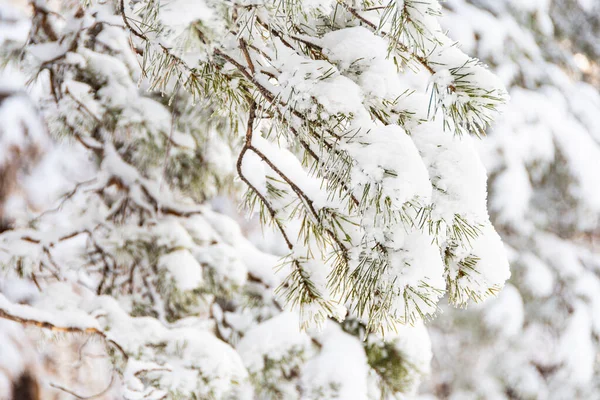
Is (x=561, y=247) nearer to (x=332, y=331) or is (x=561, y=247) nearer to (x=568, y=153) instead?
(x=568, y=153)

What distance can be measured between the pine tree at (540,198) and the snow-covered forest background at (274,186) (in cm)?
2

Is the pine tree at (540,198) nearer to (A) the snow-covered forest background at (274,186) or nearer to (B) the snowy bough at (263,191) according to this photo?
(A) the snow-covered forest background at (274,186)

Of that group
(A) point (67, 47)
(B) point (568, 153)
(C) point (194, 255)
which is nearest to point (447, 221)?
(C) point (194, 255)

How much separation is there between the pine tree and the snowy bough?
182 cm

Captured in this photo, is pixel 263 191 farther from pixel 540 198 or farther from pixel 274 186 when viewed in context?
pixel 540 198

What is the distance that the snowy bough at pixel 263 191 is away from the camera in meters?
0.68

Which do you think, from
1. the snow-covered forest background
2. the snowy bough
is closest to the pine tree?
the snow-covered forest background

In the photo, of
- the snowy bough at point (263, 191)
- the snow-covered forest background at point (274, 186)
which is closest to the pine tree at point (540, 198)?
the snow-covered forest background at point (274, 186)

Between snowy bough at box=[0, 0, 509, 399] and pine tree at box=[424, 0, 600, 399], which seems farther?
pine tree at box=[424, 0, 600, 399]

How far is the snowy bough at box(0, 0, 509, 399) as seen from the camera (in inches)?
26.7

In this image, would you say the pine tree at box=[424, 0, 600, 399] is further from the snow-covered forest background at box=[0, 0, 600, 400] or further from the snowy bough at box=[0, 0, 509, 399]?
the snowy bough at box=[0, 0, 509, 399]

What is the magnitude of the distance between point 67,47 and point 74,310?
0.88 meters

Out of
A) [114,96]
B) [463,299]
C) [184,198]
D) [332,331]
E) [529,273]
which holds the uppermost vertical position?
[463,299]

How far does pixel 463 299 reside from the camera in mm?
788
